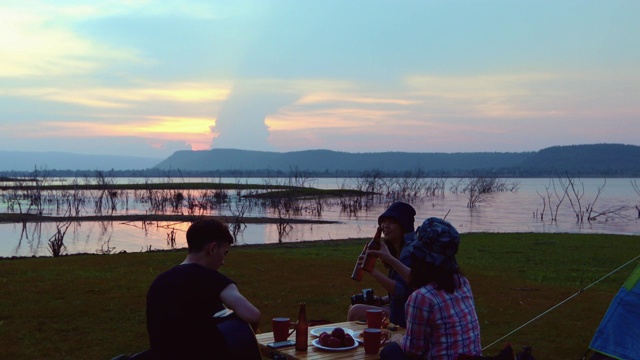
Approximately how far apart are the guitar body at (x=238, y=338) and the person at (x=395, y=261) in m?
1.21

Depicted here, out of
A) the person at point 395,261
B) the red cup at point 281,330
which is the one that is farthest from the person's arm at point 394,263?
the red cup at point 281,330

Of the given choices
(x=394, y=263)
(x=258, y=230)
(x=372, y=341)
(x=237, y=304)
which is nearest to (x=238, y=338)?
(x=237, y=304)

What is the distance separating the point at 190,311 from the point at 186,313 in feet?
0.08

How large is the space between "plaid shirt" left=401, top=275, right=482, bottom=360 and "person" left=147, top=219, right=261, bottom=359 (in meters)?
0.86

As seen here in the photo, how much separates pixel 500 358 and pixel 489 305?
20.2 feet

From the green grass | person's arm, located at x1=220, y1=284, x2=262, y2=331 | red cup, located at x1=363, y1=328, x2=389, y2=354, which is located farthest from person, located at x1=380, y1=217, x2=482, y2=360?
the green grass

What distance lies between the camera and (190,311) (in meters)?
3.07

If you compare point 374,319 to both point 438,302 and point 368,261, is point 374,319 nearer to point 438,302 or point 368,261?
point 368,261

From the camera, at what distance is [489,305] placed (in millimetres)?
8656

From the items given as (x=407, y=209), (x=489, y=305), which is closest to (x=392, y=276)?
(x=407, y=209)

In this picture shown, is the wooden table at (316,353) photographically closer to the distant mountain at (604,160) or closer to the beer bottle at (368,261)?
the beer bottle at (368,261)

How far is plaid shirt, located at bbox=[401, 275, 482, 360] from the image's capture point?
315 centimetres

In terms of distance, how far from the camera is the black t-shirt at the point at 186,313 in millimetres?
3070

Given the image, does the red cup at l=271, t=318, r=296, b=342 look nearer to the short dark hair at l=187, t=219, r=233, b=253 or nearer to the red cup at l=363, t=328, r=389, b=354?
the red cup at l=363, t=328, r=389, b=354
